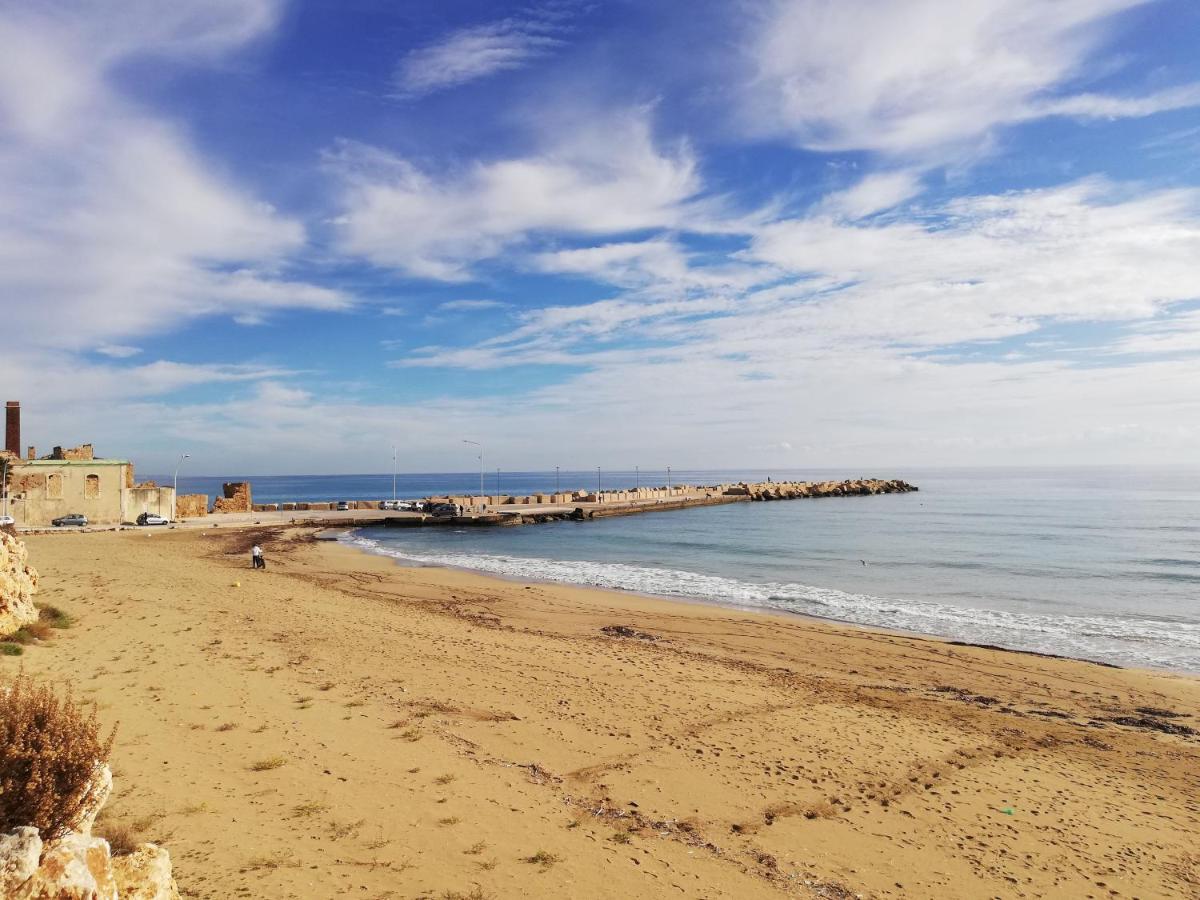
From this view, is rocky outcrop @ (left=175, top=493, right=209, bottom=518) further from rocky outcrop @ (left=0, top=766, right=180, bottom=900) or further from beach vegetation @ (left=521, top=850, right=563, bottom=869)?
rocky outcrop @ (left=0, top=766, right=180, bottom=900)

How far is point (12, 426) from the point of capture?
4516cm

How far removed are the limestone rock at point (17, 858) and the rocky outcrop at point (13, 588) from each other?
409 inches

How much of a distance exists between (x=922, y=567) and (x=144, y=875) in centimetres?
3289

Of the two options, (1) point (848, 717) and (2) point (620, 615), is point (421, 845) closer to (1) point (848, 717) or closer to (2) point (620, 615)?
(1) point (848, 717)

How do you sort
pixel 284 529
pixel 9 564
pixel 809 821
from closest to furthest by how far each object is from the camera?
pixel 809 821 < pixel 9 564 < pixel 284 529

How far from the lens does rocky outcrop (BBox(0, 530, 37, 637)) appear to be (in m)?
11.0

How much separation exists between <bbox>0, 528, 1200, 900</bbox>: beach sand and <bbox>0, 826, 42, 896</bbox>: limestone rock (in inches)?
84.3

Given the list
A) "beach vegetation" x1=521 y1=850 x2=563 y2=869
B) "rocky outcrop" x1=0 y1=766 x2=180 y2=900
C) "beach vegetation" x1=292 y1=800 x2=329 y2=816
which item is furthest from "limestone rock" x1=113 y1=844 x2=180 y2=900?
"beach vegetation" x1=521 y1=850 x2=563 y2=869

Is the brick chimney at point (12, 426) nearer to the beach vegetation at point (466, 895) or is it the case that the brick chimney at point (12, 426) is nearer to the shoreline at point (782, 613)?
the shoreline at point (782, 613)

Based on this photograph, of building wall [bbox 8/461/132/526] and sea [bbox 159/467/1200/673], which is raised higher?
building wall [bbox 8/461/132/526]

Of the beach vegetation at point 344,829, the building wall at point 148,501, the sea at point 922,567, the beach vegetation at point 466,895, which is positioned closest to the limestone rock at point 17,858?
the beach vegetation at point 466,895

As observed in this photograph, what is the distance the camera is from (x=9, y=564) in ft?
37.9

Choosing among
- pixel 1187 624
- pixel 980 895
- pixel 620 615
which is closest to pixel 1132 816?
pixel 980 895

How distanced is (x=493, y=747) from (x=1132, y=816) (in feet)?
24.2
